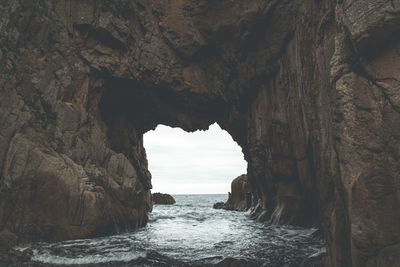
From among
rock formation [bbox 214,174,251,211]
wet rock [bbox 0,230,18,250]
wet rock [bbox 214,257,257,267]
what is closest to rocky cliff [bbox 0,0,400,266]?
wet rock [bbox 0,230,18,250]

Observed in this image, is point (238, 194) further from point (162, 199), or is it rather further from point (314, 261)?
point (314, 261)

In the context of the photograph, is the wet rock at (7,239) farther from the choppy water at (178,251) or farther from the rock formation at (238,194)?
the rock formation at (238,194)

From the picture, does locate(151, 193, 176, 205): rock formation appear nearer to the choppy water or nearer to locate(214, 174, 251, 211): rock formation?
locate(214, 174, 251, 211): rock formation

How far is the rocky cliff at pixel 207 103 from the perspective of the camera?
573 cm

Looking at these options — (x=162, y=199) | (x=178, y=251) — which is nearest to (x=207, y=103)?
(x=178, y=251)

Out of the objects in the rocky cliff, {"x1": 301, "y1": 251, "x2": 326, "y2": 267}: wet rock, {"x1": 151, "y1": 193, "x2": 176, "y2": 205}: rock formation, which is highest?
the rocky cliff

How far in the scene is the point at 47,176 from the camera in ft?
44.9

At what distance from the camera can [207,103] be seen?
77.8 ft

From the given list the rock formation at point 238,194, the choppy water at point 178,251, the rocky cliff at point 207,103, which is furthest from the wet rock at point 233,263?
the rock formation at point 238,194

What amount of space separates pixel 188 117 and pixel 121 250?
50.2ft

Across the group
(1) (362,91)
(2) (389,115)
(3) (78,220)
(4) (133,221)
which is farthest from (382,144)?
(4) (133,221)

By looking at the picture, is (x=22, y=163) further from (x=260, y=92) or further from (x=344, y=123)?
(x=260, y=92)

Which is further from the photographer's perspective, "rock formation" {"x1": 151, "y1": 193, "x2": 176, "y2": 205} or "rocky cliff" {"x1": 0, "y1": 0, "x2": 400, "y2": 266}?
"rock formation" {"x1": 151, "y1": 193, "x2": 176, "y2": 205}

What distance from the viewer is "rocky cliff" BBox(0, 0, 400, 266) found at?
18.8 feet
